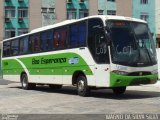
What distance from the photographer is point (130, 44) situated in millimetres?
16016

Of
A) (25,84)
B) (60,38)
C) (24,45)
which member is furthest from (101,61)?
(25,84)

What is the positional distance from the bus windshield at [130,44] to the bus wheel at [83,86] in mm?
2257

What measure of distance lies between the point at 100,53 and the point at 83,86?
1967 mm

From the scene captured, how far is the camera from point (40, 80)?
22.1 m

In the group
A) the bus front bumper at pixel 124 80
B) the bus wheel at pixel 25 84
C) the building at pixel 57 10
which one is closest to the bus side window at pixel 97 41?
the bus front bumper at pixel 124 80

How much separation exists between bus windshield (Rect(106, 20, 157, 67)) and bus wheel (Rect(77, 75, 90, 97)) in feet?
7.41

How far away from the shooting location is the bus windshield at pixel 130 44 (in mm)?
15680

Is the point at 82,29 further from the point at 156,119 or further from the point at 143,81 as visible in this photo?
the point at 156,119

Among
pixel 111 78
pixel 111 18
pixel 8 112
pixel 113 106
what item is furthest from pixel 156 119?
pixel 111 18

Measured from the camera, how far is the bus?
1568 centimetres

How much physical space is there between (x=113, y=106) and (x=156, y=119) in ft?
10.7

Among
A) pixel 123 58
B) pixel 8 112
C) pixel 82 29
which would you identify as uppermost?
pixel 82 29

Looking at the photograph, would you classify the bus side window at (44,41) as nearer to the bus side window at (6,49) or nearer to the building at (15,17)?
the bus side window at (6,49)

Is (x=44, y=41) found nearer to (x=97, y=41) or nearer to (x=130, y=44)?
(x=97, y=41)
